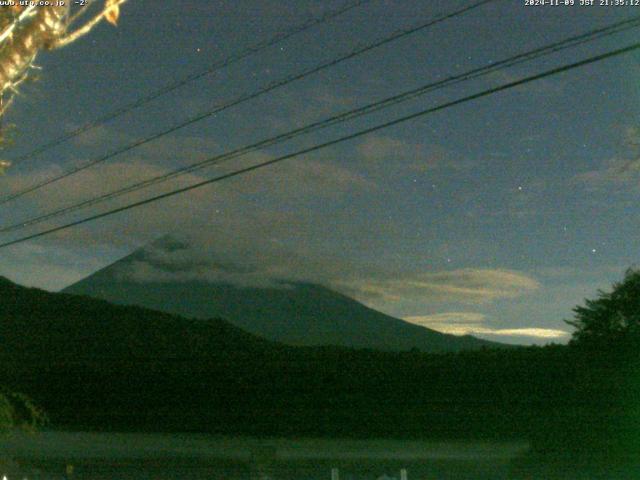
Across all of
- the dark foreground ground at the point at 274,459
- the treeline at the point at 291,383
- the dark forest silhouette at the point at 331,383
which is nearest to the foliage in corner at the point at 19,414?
the dark forest silhouette at the point at 331,383

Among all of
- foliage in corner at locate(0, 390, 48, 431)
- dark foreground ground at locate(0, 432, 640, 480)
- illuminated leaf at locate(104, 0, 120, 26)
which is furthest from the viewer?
dark foreground ground at locate(0, 432, 640, 480)

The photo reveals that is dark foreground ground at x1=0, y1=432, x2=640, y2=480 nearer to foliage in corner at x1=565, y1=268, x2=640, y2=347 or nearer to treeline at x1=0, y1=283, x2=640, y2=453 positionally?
treeline at x1=0, y1=283, x2=640, y2=453

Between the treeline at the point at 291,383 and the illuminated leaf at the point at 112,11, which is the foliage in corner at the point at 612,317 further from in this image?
the illuminated leaf at the point at 112,11

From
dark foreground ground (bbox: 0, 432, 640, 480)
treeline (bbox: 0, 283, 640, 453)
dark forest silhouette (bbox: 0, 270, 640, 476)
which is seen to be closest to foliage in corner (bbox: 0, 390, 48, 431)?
dark forest silhouette (bbox: 0, 270, 640, 476)

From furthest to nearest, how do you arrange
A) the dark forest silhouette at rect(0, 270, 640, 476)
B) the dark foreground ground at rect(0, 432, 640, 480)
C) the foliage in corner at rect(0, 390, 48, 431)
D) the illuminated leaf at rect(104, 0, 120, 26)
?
1. the dark forest silhouette at rect(0, 270, 640, 476)
2. the dark foreground ground at rect(0, 432, 640, 480)
3. the foliage in corner at rect(0, 390, 48, 431)
4. the illuminated leaf at rect(104, 0, 120, 26)

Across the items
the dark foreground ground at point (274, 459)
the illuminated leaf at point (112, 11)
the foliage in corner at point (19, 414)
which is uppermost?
the illuminated leaf at point (112, 11)

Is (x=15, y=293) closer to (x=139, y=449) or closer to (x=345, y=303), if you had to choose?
(x=139, y=449)

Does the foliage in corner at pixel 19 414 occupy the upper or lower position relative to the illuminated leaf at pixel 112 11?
lower

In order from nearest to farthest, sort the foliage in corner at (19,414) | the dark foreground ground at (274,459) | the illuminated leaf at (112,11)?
the illuminated leaf at (112,11)
the foliage in corner at (19,414)
the dark foreground ground at (274,459)

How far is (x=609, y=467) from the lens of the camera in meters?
15.6

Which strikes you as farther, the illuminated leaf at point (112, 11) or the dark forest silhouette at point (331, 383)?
the dark forest silhouette at point (331, 383)

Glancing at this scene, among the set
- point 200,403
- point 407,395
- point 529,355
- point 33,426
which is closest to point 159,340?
point 200,403

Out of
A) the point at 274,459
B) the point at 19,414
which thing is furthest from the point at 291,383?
the point at 19,414

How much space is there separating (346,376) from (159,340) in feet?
31.1
